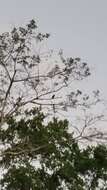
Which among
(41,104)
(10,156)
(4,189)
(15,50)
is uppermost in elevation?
(15,50)

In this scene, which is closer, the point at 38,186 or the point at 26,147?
the point at 26,147

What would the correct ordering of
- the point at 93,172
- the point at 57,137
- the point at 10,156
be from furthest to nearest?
the point at 93,172, the point at 57,137, the point at 10,156

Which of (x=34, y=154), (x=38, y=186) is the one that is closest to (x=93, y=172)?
(x=38, y=186)

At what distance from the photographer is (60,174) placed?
3791 cm

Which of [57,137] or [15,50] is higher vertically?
[15,50]

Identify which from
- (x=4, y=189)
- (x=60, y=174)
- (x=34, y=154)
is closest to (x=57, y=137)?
(x=60, y=174)

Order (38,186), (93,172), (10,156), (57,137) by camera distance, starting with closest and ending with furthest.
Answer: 1. (10,156)
2. (57,137)
3. (38,186)
4. (93,172)

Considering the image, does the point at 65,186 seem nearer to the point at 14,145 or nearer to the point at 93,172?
the point at 93,172

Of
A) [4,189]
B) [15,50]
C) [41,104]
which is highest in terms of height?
[15,50]

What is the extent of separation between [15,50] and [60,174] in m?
17.2

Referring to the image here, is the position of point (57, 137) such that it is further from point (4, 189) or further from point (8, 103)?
point (8, 103)

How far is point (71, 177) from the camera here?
37875 millimetres

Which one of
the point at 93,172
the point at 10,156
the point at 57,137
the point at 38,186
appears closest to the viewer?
the point at 10,156

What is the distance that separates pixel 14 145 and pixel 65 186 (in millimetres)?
16462
